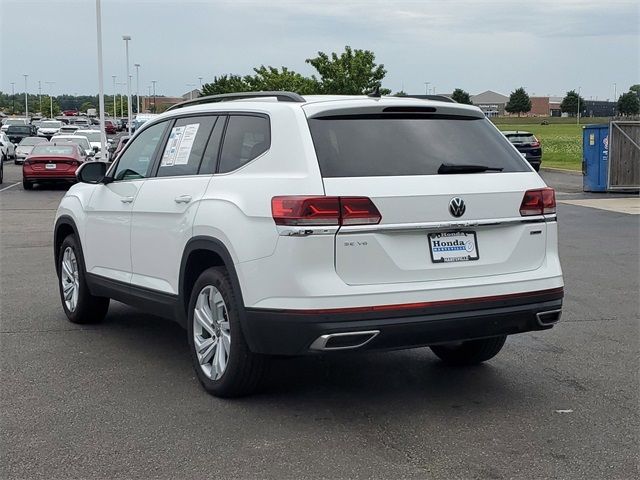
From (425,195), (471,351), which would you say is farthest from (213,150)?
(471,351)

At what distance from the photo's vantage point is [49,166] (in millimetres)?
25172

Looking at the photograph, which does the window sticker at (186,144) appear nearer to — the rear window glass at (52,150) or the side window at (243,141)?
the side window at (243,141)

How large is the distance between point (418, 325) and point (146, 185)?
252cm

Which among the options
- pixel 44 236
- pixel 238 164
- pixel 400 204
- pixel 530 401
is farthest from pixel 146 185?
pixel 44 236

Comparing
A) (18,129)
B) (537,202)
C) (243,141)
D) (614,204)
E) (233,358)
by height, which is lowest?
(614,204)

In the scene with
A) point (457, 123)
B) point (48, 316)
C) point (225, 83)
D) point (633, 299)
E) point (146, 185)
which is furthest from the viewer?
point (225, 83)

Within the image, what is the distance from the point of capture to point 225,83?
58.6 meters

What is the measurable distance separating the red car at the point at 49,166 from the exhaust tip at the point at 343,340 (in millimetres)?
21401

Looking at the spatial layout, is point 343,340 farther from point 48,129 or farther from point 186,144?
point 48,129

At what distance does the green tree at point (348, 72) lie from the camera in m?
39.0

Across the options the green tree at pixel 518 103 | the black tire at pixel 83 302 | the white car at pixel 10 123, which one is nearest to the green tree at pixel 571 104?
the green tree at pixel 518 103

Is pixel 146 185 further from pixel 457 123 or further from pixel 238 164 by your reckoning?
pixel 457 123

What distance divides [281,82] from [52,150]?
63.8 feet

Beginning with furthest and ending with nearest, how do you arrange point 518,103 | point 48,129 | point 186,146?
point 518,103 → point 48,129 → point 186,146
